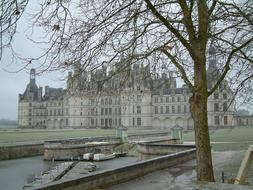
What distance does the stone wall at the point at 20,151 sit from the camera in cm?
3156

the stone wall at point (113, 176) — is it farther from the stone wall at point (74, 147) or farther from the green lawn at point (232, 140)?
the stone wall at point (74, 147)

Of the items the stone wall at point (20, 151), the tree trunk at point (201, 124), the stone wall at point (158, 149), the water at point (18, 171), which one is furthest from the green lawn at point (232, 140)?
the stone wall at point (20, 151)

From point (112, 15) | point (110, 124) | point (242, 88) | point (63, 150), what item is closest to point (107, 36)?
point (112, 15)

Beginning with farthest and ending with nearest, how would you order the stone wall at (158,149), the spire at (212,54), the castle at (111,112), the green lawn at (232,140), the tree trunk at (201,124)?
the castle at (111,112)
the green lawn at (232,140)
the stone wall at (158,149)
the spire at (212,54)
the tree trunk at (201,124)

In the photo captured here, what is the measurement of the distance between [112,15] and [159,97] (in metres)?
102

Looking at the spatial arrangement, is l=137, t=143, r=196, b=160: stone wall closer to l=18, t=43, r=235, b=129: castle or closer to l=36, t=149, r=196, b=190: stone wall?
l=36, t=149, r=196, b=190: stone wall

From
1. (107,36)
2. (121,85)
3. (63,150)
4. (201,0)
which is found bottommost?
(63,150)

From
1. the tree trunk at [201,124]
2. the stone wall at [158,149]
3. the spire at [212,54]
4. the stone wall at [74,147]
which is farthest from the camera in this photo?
the stone wall at [74,147]

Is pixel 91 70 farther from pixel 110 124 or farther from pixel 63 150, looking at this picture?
pixel 110 124

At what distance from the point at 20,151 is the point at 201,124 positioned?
88.9ft

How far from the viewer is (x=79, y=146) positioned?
1395 inches

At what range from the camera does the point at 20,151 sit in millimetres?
33125

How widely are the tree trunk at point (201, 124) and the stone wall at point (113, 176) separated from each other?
10.2 ft

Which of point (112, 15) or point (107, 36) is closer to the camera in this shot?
point (112, 15)
